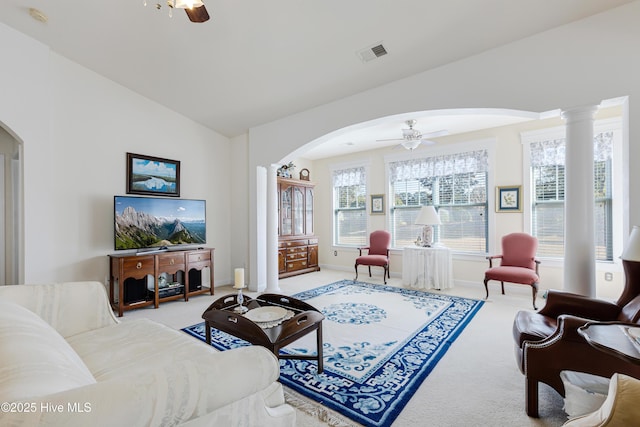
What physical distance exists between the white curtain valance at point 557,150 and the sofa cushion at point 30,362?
5.30 metres

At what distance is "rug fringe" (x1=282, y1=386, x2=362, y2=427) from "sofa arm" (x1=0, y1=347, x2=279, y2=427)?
0.97 m

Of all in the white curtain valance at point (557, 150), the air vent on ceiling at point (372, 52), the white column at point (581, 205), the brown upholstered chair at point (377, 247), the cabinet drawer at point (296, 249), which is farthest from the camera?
the cabinet drawer at point (296, 249)

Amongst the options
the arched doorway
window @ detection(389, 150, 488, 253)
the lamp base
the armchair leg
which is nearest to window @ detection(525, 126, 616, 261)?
window @ detection(389, 150, 488, 253)

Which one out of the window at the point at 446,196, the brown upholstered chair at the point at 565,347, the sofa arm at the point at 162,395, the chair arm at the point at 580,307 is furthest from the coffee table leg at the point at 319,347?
the window at the point at 446,196

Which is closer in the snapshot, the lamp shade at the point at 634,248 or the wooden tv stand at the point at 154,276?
the lamp shade at the point at 634,248

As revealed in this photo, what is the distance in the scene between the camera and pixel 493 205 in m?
4.74

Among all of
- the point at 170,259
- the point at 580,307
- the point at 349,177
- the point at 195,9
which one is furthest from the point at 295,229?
the point at 580,307

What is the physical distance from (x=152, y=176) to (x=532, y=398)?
491 cm

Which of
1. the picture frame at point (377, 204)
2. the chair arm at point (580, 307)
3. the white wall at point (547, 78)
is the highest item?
the white wall at point (547, 78)

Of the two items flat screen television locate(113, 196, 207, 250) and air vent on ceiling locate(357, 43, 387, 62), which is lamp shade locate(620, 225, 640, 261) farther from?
flat screen television locate(113, 196, 207, 250)

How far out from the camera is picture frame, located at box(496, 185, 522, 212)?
14.8 feet

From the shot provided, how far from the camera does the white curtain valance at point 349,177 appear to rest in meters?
6.37

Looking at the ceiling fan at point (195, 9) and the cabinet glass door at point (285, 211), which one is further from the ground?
the ceiling fan at point (195, 9)

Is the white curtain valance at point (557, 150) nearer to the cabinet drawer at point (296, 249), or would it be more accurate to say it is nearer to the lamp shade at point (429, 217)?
the lamp shade at point (429, 217)
